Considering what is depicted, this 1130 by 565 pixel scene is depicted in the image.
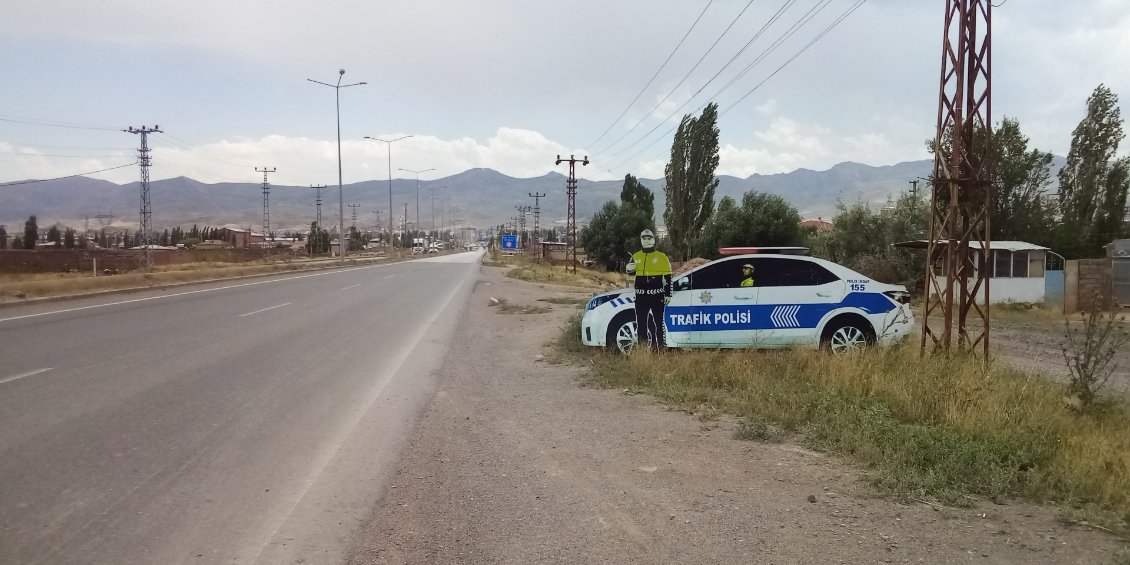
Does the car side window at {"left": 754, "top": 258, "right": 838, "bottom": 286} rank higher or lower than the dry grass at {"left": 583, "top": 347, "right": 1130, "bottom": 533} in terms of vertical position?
higher

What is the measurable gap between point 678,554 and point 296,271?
140 feet

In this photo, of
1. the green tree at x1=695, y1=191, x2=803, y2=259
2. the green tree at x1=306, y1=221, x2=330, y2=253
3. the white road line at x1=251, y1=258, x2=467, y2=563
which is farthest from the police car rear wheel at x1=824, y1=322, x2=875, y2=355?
the green tree at x1=306, y1=221, x2=330, y2=253

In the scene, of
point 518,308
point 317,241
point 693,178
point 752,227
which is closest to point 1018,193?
point 752,227

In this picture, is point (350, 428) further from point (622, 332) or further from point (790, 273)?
point (790, 273)

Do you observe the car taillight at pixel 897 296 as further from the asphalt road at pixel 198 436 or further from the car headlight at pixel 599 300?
the asphalt road at pixel 198 436

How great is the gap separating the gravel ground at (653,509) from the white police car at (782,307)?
3.03 meters

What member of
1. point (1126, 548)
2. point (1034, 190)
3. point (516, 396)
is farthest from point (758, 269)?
point (1034, 190)

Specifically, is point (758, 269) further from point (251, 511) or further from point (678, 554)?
point (251, 511)

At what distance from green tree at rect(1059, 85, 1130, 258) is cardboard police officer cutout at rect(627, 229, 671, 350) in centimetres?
3537

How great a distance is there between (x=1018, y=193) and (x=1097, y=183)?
314 inches

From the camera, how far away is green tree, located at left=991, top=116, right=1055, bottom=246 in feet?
107

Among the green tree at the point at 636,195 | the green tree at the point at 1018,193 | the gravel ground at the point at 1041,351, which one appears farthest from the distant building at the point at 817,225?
the gravel ground at the point at 1041,351

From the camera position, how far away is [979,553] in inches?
157

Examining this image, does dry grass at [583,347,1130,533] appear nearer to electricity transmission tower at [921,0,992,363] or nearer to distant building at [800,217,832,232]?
electricity transmission tower at [921,0,992,363]
